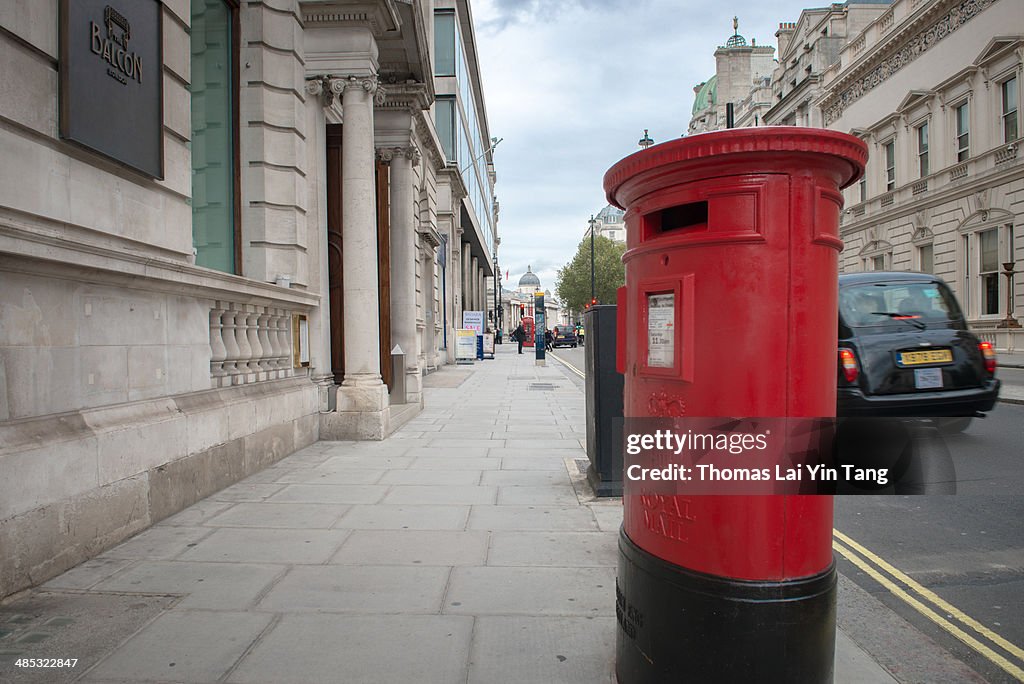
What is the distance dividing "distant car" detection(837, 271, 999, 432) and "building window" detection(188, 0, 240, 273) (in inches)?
270

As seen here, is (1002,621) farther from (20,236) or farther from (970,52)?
(970,52)

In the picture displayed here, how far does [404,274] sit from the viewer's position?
40.4 ft

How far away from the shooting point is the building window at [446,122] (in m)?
27.0

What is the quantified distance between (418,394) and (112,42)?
27.0 ft

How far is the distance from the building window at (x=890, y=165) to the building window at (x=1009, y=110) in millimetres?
6629

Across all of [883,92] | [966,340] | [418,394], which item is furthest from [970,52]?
[418,394]

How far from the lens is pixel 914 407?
272 inches

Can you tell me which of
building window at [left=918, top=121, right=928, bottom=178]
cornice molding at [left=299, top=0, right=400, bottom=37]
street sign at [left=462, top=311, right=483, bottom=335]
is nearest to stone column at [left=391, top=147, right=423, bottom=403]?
cornice molding at [left=299, top=0, right=400, bottom=37]

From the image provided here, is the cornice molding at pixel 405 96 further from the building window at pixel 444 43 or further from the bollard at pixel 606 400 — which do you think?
the building window at pixel 444 43

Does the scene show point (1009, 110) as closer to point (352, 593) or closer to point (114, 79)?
point (114, 79)

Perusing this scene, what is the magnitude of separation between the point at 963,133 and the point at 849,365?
2607cm

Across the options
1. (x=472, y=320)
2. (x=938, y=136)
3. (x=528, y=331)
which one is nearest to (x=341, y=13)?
(x=472, y=320)

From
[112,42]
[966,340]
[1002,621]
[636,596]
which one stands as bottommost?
[1002,621]

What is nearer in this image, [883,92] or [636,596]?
[636,596]
